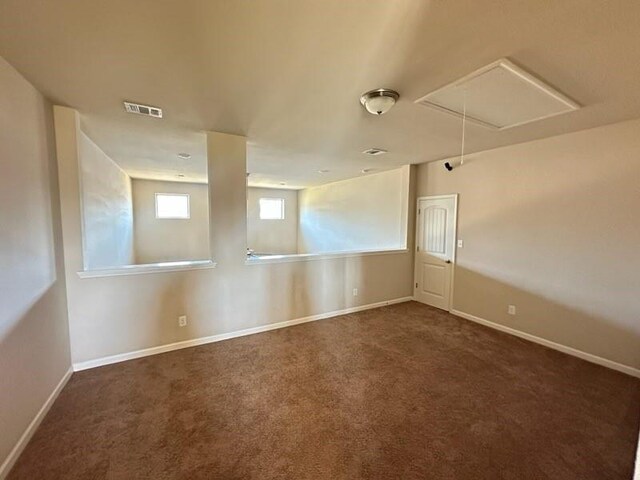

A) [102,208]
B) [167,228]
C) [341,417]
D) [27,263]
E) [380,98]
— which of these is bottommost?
[341,417]

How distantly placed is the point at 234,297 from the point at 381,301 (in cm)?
265

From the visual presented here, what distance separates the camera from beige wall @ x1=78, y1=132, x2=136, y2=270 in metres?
3.29

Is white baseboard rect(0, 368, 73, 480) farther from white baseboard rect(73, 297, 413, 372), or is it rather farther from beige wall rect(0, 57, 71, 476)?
white baseboard rect(73, 297, 413, 372)

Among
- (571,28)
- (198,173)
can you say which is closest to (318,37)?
(571,28)

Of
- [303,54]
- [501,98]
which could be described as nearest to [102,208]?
[303,54]

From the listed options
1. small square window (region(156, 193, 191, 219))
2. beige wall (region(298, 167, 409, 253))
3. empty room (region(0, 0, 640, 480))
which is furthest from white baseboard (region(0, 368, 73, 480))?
small square window (region(156, 193, 191, 219))

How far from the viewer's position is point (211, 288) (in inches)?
132

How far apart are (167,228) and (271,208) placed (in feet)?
10.3

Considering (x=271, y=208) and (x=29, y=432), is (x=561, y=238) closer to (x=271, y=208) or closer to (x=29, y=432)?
(x=29, y=432)

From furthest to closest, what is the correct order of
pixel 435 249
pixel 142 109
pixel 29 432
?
pixel 435 249
pixel 142 109
pixel 29 432

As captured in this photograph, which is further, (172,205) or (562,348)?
(172,205)

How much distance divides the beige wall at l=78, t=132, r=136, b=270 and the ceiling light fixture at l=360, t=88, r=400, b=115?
2.84 metres

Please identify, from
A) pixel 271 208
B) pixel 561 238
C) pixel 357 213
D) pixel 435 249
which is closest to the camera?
pixel 561 238

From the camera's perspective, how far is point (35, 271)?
2.08 metres
